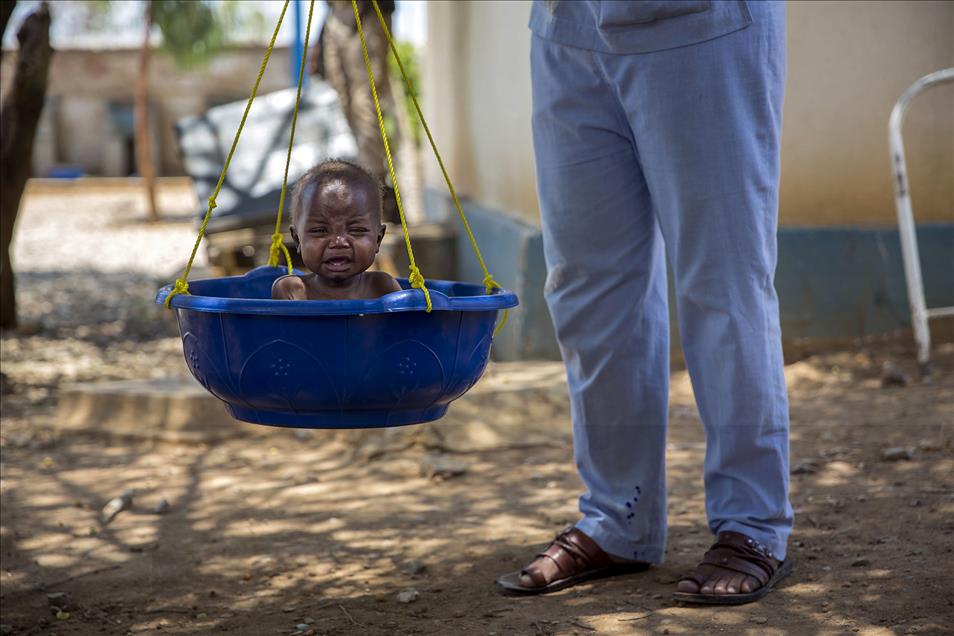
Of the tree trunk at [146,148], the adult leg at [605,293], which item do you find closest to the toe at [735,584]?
the adult leg at [605,293]

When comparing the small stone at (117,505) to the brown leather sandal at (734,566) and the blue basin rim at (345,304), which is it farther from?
the brown leather sandal at (734,566)

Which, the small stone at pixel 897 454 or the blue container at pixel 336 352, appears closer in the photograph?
the blue container at pixel 336 352

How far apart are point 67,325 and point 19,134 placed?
1.95 m

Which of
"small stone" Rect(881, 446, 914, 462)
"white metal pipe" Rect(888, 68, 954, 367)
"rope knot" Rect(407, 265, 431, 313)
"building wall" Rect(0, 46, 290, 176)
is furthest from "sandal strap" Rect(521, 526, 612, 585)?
"building wall" Rect(0, 46, 290, 176)

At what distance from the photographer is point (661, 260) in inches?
109

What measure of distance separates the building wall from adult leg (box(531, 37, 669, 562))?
22.7 metres

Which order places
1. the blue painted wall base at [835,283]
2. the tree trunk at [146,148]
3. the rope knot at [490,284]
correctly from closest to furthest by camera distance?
1. the rope knot at [490,284]
2. the blue painted wall base at [835,283]
3. the tree trunk at [146,148]

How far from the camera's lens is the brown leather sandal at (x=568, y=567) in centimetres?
275

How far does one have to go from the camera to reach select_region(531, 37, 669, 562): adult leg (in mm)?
2623

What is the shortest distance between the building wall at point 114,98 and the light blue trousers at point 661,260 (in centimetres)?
2272

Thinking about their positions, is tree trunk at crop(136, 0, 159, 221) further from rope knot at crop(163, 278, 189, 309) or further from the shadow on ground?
rope knot at crop(163, 278, 189, 309)

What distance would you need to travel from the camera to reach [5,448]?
15.0 feet

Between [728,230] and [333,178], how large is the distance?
0.84 metres

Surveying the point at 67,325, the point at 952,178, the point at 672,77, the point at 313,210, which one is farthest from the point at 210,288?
the point at 67,325
